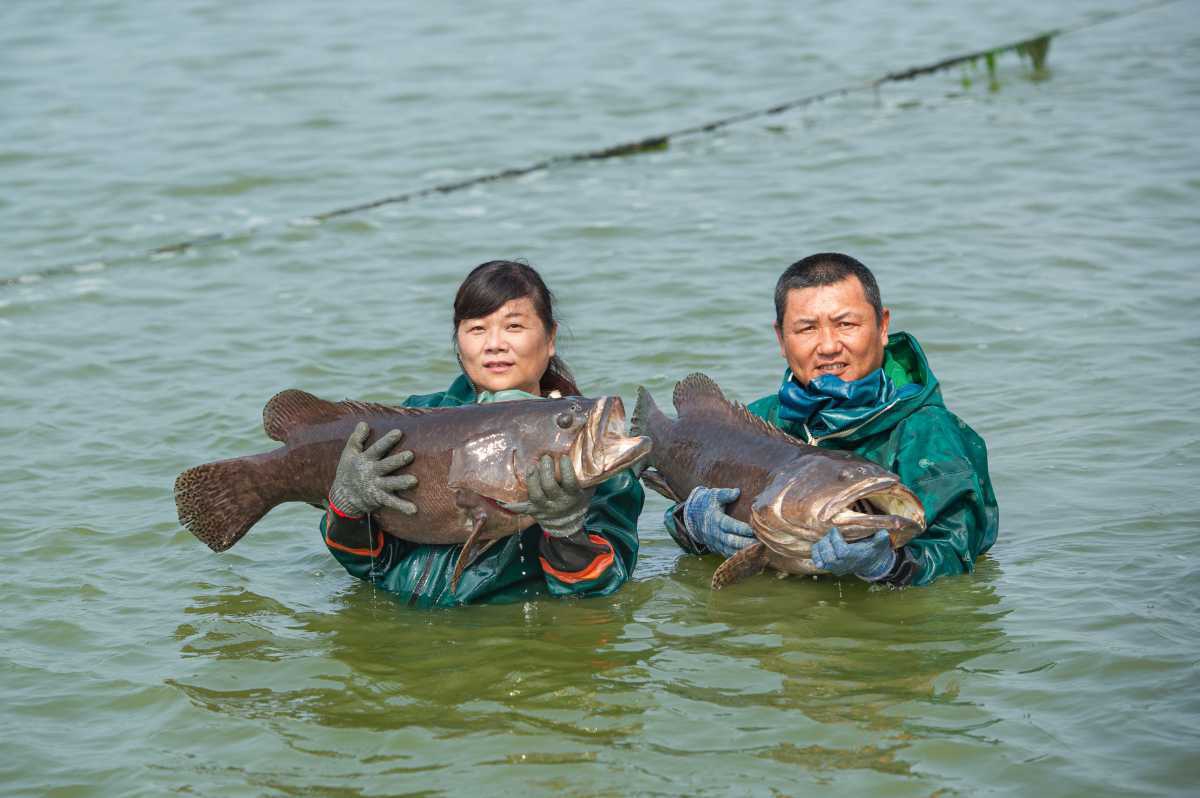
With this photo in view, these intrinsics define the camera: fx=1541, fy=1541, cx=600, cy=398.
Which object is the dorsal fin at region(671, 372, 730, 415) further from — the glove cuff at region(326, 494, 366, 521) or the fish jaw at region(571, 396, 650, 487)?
the glove cuff at region(326, 494, 366, 521)

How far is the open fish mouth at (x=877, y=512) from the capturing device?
5406 mm

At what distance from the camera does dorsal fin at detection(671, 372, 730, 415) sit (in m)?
6.30

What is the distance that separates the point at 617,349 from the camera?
9.55 metres

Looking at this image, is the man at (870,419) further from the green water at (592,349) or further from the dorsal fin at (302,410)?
the dorsal fin at (302,410)

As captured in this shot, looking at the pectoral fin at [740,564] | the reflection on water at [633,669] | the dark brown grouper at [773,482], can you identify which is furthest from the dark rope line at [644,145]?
the pectoral fin at [740,564]

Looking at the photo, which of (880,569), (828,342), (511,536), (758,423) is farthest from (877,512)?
(511,536)

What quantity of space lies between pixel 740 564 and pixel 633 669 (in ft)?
1.82

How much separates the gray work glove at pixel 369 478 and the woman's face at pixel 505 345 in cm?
55

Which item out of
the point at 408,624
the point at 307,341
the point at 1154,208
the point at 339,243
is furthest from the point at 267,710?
the point at 1154,208

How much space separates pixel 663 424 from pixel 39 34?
15.1 metres

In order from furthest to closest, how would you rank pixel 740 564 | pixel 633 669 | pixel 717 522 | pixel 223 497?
pixel 223 497, pixel 717 522, pixel 740 564, pixel 633 669

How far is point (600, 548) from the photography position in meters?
5.75

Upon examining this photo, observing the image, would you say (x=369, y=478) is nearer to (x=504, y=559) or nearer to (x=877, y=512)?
(x=504, y=559)

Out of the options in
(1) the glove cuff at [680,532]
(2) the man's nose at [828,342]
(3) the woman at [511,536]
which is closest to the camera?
(3) the woman at [511,536]
